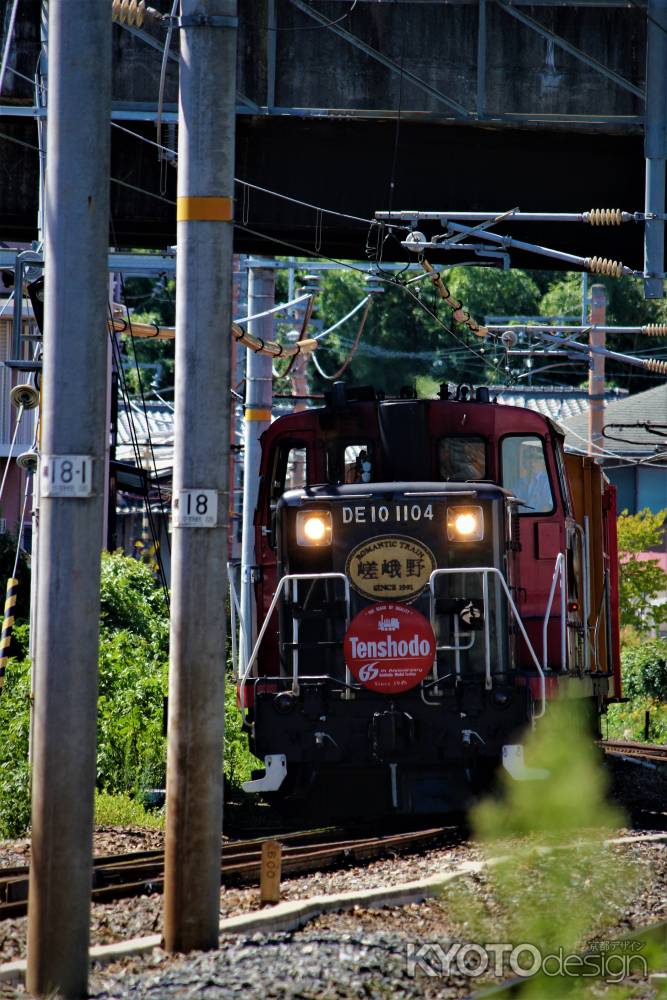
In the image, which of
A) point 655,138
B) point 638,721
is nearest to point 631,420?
point 638,721

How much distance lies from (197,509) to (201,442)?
1.30 ft

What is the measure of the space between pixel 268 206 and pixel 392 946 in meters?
10.00

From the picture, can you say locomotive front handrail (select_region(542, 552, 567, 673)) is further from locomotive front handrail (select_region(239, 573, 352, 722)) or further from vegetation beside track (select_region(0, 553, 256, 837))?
vegetation beside track (select_region(0, 553, 256, 837))

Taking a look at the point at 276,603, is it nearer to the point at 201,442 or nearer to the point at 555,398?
the point at 201,442

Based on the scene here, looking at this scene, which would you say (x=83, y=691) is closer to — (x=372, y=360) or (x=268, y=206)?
(x=268, y=206)

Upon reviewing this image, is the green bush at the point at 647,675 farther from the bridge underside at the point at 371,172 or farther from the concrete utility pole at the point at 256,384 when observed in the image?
the bridge underside at the point at 371,172

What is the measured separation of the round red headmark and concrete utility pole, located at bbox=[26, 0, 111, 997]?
4947 mm

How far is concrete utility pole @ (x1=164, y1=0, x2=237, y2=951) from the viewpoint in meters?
8.38

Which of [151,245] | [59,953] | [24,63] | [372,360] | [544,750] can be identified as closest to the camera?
[59,953]

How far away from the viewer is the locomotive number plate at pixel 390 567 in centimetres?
1255

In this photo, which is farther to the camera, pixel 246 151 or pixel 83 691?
pixel 246 151

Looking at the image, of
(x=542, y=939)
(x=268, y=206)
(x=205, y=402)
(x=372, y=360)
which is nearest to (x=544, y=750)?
(x=542, y=939)

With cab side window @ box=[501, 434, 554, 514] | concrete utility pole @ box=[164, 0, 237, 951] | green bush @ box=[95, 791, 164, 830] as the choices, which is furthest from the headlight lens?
concrete utility pole @ box=[164, 0, 237, 951]

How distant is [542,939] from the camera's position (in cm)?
883
